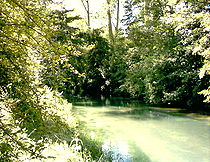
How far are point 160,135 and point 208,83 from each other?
170 inches

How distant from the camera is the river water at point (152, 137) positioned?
19.4 ft

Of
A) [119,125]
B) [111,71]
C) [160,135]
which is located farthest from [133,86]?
[160,135]

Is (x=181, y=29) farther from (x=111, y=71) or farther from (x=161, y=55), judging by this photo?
(x=111, y=71)

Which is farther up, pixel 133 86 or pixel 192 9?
pixel 192 9

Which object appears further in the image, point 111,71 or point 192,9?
point 111,71

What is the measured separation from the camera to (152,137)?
25.2 feet

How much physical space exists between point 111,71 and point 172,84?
328 inches

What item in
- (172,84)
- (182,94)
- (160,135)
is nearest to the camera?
(160,135)

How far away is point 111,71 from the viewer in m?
20.7

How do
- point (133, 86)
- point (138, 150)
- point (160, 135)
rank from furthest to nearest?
point (133, 86)
point (160, 135)
point (138, 150)

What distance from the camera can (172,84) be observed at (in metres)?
13.0

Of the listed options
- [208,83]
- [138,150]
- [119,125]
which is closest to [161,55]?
[208,83]

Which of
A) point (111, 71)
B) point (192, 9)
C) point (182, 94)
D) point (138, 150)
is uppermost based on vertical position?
point (192, 9)

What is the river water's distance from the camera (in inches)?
233
